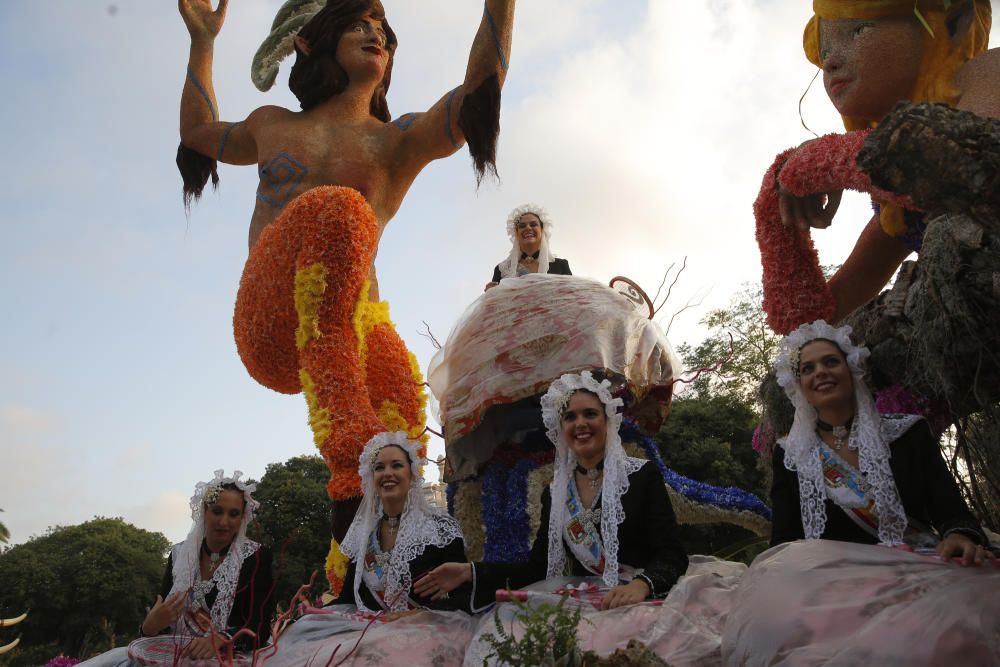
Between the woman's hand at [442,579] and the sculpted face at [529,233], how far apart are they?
2.34 metres

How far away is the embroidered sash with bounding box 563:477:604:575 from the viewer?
3258mm

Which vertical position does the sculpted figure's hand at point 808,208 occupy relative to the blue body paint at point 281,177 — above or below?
below

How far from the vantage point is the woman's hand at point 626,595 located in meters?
2.91

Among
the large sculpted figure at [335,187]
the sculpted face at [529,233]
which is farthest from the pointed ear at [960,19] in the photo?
the sculpted face at [529,233]

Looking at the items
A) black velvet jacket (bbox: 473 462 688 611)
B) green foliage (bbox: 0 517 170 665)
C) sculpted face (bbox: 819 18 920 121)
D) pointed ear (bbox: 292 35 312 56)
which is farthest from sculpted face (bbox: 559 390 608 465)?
green foliage (bbox: 0 517 170 665)

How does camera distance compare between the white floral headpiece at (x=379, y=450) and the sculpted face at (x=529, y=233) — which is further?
the sculpted face at (x=529, y=233)

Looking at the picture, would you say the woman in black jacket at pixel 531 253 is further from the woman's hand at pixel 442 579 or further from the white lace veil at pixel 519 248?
the woman's hand at pixel 442 579

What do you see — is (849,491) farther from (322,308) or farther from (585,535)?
(322,308)

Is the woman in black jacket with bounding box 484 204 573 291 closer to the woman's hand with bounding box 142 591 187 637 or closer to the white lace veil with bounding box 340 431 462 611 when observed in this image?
the white lace veil with bounding box 340 431 462 611

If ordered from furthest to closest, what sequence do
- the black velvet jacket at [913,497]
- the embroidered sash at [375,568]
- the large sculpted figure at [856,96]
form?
the embroidered sash at [375,568], the large sculpted figure at [856,96], the black velvet jacket at [913,497]

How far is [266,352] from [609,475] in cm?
213

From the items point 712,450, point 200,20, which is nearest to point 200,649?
point 200,20

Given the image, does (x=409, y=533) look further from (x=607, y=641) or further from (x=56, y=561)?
(x=56, y=561)

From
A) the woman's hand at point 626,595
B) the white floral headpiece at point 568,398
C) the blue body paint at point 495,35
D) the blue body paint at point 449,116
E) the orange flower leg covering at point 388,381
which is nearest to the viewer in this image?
the woman's hand at point 626,595
